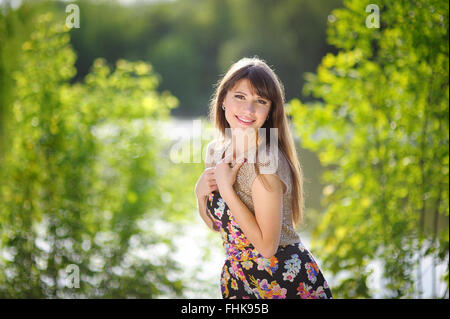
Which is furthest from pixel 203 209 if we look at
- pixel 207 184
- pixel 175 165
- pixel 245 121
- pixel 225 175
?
pixel 175 165

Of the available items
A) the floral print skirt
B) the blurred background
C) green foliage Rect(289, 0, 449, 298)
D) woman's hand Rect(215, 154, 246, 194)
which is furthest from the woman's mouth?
green foliage Rect(289, 0, 449, 298)

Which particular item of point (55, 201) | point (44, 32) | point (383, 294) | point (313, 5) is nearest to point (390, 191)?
point (383, 294)

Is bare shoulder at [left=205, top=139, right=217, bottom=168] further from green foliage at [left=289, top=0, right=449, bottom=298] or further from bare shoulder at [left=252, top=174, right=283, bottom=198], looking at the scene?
green foliage at [left=289, top=0, right=449, bottom=298]

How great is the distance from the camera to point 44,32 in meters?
3.08

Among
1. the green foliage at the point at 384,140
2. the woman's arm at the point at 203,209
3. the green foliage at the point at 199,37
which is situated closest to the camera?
the woman's arm at the point at 203,209

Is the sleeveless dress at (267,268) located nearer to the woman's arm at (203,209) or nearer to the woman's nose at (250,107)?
the woman's arm at (203,209)

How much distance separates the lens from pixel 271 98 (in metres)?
1.48

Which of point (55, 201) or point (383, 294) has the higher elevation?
point (55, 201)

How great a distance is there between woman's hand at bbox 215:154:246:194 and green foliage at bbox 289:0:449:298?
1426mm

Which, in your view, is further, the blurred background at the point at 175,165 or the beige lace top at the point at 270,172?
the blurred background at the point at 175,165

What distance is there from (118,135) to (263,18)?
17.0 meters

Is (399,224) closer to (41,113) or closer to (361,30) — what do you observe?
(361,30)

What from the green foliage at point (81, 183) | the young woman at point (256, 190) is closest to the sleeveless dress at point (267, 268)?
the young woman at point (256, 190)

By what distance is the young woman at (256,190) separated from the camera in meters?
1.39
